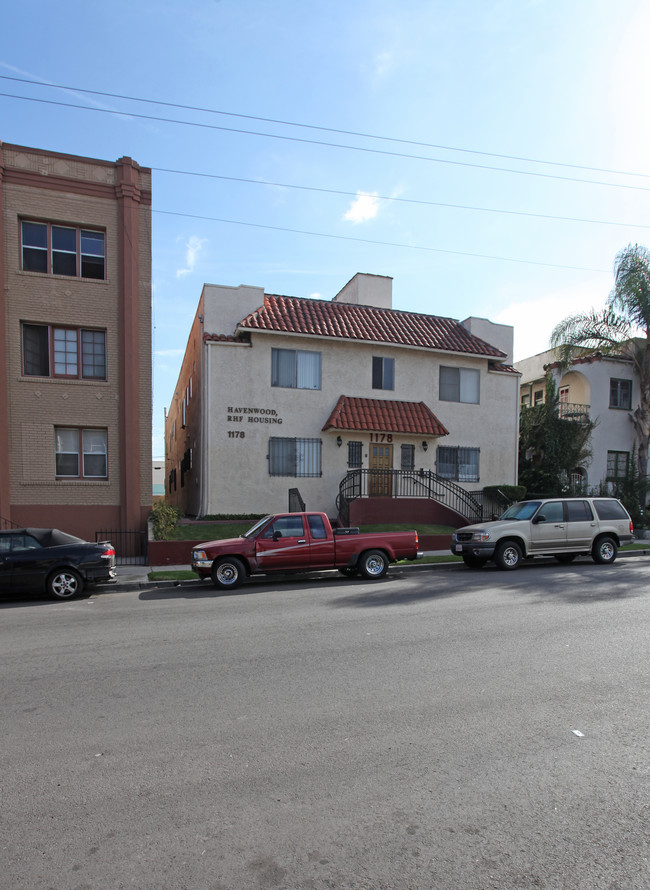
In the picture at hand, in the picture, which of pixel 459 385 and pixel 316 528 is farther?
pixel 459 385

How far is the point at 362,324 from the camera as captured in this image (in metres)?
22.0

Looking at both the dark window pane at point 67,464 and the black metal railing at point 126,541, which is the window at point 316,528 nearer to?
the black metal railing at point 126,541

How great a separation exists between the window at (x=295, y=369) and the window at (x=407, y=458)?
4.11 meters

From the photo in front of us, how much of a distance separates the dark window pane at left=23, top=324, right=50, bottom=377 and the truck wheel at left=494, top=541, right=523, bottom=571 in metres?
13.9

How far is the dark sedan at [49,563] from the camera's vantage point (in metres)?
11.3

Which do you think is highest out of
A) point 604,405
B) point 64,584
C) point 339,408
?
point 604,405

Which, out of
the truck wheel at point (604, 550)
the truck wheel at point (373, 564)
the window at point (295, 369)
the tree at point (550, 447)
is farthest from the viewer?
the tree at point (550, 447)

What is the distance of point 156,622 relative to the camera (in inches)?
345

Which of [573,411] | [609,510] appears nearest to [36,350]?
[609,510]

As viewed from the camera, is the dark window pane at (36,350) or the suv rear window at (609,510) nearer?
the suv rear window at (609,510)

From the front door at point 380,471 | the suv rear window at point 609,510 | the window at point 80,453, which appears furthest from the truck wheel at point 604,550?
the window at point 80,453

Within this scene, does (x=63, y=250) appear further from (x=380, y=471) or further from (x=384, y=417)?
(x=380, y=471)

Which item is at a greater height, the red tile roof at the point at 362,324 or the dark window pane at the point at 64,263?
the dark window pane at the point at 64,263

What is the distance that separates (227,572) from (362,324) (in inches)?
497
